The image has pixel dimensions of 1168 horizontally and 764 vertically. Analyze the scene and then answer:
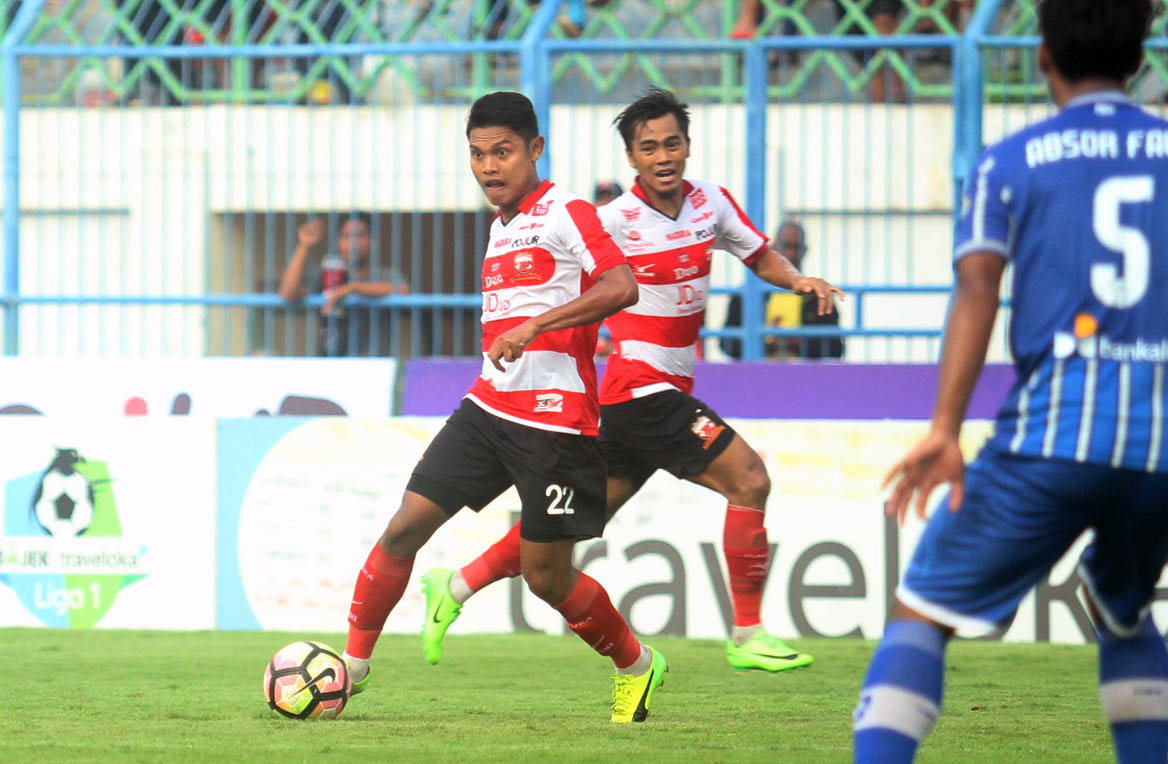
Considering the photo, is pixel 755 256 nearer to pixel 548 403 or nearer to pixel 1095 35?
pixel 548 403

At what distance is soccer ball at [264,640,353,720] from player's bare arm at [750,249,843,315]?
2141 millimetres

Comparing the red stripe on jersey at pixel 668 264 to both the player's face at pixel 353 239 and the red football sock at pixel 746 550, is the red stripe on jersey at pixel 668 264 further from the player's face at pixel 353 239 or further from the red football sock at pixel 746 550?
the player's face at pixel 353 239

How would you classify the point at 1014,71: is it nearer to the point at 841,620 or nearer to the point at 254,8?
the point at 841,620

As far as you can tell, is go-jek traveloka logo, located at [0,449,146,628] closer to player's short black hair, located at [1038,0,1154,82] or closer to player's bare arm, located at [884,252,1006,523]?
player's bare arm, located at [884,252,1006,523]

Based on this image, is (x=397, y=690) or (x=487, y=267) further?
(x=397, y=690)

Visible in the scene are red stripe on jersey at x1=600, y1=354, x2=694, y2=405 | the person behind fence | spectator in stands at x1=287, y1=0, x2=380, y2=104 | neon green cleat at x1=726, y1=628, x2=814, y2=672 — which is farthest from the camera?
spectator in stands at x1=287, y1=0, x2=380, y2=104

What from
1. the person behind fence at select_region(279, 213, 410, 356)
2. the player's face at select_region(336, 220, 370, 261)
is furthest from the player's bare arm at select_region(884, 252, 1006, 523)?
the player's face at select_region(336, 220, 370, 261)

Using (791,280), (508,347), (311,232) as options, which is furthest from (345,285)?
(508,347)

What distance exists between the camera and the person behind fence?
32.3 feet

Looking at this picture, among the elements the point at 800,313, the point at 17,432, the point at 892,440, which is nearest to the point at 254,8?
the point at 17,432

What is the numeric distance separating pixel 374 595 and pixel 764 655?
58.1 inches

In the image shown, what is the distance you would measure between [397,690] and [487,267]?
1851 millimetres

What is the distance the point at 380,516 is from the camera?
29.0 feet

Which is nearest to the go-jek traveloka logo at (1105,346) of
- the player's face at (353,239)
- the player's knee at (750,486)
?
the player's knee at (750,486)
